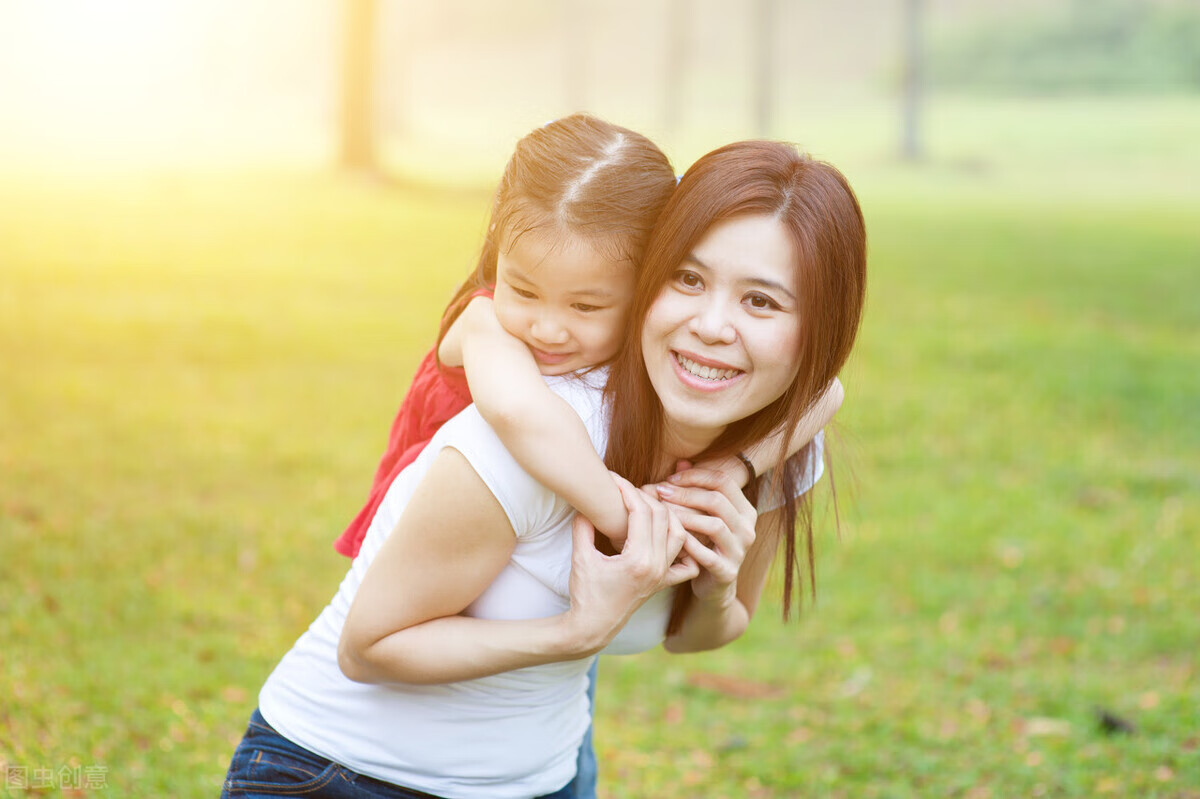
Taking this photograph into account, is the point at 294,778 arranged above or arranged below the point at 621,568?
below

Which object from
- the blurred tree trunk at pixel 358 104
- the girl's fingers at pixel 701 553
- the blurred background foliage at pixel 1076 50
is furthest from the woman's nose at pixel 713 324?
the blurred background foliage at pixel 1076 50

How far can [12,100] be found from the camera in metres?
9.03

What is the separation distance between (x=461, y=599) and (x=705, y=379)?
48 centimetres

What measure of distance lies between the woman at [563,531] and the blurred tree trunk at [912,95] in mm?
13339

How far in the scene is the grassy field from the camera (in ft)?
13.6

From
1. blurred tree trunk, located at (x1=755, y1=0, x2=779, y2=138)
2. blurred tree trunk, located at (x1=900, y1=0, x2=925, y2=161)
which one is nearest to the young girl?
blurred tree trunk, located at (x1=755, y1=0, x2=779, y2=138)

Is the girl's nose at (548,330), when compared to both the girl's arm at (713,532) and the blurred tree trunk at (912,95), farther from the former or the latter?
the blurred tree trunk at (912,95)

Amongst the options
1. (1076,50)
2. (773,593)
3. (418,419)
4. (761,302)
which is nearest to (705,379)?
(761,302)

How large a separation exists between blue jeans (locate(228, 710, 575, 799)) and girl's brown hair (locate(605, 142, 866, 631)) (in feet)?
2.00

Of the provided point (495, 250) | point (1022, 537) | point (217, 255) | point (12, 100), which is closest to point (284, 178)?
point (217, 255)

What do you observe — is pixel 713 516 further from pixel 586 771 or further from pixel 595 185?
pixel 586 771

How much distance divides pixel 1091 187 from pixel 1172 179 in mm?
825

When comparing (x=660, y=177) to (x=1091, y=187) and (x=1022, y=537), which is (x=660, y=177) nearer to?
(x=1022, y=537)

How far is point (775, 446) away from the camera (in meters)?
2.01
